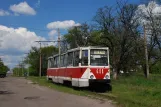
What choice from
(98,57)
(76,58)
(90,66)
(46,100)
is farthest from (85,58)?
(46,100)

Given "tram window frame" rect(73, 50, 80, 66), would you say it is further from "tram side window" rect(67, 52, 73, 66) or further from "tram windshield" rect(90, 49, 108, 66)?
"tram windshield" rect(90, 49, 108, 66)

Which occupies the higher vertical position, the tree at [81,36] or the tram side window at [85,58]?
the tree at [81,36]

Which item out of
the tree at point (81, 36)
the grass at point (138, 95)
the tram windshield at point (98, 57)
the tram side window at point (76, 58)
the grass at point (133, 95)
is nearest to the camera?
the grass at point (138, 95)

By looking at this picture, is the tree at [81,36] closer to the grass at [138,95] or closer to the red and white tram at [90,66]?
the red and white tram at [90,66]

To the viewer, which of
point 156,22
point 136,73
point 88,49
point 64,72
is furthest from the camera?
point 136,73

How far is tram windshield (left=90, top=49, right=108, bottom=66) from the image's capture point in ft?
81.3

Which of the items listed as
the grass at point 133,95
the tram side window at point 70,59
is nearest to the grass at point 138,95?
the grass at point 133,95

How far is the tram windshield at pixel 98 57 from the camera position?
24.8 m

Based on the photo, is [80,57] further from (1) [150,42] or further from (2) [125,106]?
(1) [150,42]

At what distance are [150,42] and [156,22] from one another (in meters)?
5.60

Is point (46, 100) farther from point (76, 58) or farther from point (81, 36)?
point (81, 36)

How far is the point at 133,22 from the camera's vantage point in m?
47.0

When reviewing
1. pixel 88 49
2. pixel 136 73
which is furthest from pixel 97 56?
pixel 136 73

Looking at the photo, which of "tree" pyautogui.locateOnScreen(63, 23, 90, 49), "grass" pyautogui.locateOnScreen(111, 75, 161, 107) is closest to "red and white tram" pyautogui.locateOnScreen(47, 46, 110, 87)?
"grass" pyautogui.locateOnScreen(111, 75, 161, 107)
